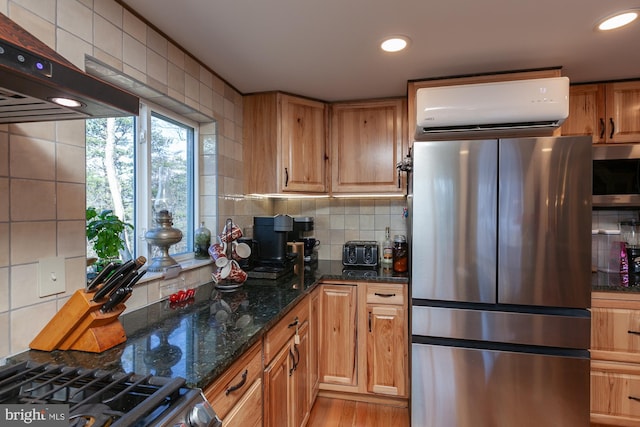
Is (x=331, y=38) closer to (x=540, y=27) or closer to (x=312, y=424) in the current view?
(x=540, y=27)

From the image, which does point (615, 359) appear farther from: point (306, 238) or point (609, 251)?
point (306, 238)

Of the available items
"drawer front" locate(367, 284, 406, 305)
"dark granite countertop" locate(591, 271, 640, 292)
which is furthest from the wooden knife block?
"dark granite countertop" locate(591, 271, 640, 292)

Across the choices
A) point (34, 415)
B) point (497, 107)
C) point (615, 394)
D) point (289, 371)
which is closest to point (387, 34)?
point (497, 107)

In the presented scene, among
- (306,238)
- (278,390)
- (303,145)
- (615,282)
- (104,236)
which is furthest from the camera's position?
(306,238)

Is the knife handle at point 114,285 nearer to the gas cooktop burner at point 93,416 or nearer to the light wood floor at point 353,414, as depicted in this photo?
the gas cooktop burner at point 93,416

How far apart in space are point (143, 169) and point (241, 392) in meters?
1.19

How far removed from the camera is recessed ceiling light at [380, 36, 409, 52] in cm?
160

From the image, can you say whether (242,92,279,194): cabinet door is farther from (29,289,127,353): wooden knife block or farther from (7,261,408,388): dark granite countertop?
(29,289,127,353): wooden knife block

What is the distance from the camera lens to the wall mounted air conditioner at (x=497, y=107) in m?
1.67

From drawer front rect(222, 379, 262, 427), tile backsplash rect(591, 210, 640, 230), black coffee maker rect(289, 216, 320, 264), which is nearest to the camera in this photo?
drawer front rect(222, 379, 262, 427)

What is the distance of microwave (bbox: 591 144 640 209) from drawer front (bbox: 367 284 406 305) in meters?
1.39

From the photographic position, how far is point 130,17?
1338 millimetres

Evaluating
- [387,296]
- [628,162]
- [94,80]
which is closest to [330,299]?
[387,296]

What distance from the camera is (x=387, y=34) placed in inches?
61.5
